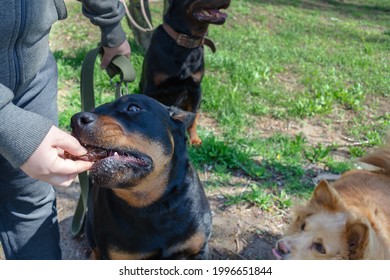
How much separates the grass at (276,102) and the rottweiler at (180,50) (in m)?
0.58

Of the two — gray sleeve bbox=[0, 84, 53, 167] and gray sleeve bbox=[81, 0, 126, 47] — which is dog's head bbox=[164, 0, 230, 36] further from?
gray sleeve bbox=[0, 84, 53, 167]

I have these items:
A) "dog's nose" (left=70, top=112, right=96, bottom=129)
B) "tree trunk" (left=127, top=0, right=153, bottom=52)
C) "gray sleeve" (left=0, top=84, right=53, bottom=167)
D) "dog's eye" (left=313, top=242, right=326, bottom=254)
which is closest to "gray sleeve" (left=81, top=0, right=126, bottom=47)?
"dog's nose" (left=70, top=112, right=96, bottom=129)

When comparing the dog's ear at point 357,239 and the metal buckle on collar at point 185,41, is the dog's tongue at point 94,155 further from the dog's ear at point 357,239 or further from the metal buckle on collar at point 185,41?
the metal buckle on collar at point 185,41

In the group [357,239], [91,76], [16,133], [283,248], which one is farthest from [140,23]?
[16,133]

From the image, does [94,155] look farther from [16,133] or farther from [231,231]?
[231,231]

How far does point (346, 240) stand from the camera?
90.7 inches

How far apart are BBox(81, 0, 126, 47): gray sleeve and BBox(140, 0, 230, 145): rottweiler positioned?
1761mm

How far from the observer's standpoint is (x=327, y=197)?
2.48 m

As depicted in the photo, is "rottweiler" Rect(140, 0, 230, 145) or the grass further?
"rottweiler" Rect(140, 0, 230, 145)

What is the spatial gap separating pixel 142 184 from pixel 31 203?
0.60 meters

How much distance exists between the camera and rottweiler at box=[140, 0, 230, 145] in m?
4.14

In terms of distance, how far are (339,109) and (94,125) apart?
162 inches

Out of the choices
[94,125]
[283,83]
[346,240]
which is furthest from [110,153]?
[283,83]

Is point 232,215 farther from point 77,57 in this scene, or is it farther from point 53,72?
point 77,57
